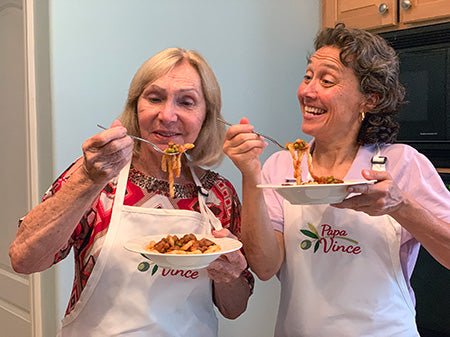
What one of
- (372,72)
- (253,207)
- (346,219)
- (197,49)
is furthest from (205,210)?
(197,49)

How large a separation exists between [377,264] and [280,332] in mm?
323

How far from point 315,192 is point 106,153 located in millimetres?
449

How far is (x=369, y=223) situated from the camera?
1.32m

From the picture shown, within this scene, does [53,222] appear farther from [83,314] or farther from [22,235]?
[83,314]

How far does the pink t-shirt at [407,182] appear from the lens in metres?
1.27

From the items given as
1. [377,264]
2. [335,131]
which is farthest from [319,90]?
[377,264]

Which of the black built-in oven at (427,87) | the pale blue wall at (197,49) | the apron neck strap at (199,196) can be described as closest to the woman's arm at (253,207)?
the apron neck strap at (199,196)

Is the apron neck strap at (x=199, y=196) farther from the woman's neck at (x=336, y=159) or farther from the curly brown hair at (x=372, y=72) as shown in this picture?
the curly brown hair at (x=372, y=72)

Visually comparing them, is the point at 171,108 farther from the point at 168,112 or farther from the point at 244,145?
the point at 244,145

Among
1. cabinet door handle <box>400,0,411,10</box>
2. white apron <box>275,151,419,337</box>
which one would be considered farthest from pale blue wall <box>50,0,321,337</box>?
white apron <box>275,151,419,337</box>

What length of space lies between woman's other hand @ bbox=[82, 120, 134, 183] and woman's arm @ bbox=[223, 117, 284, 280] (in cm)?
27

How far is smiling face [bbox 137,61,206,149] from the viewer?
1.33m

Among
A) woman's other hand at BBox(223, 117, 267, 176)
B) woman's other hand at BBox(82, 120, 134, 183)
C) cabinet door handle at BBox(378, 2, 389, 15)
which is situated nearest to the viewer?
woman's other hand at BBox(82, 120, 134, 183)

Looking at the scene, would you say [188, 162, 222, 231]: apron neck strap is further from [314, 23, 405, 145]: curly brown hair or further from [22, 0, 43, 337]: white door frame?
[22, 0, 43, 337]: white door frame
